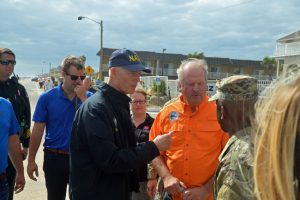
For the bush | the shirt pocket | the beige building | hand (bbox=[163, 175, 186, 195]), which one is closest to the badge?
the shirt pocket

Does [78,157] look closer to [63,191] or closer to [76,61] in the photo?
[63,191]

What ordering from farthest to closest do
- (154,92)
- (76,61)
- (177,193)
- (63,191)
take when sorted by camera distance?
(154,92)
(76,61)
(63,191)
(177,193)

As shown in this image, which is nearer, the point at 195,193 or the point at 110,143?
the point at 110,143

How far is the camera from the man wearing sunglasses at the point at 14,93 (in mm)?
4746

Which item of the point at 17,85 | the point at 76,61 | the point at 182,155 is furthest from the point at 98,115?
the point at 17,85

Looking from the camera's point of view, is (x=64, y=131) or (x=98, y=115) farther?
(x=64, y=131)

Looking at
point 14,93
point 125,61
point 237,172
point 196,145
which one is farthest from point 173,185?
point 14,93

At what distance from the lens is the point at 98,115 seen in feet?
9.03

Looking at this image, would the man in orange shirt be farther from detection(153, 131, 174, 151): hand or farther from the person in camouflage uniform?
the person in camouflage uniform

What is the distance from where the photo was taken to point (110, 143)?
106 inches

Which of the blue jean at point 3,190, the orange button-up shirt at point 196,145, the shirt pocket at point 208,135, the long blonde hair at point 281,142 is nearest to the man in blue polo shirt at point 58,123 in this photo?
the blue jean at point 3,190

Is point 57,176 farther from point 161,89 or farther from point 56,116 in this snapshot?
point 161,89

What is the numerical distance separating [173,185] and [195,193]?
0.20 metres

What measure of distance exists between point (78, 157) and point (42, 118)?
180 cm
